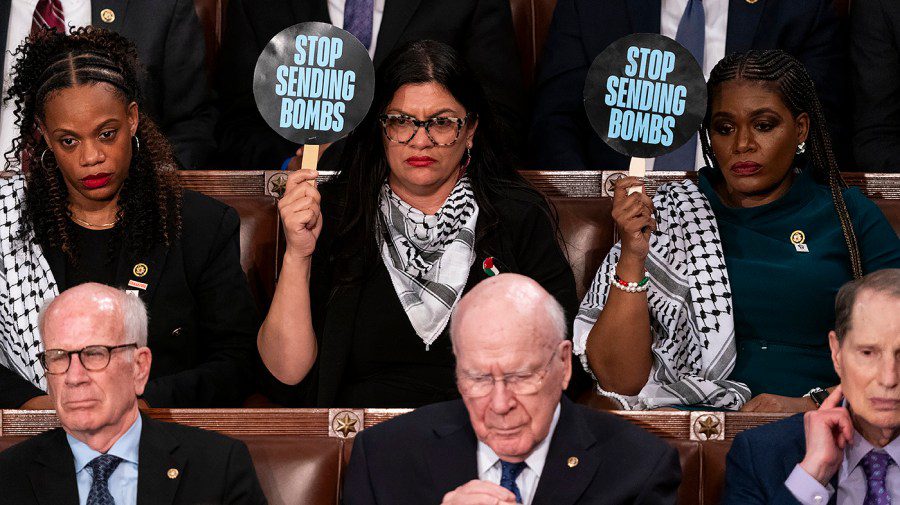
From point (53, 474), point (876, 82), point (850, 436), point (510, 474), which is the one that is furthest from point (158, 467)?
point (876, 82)

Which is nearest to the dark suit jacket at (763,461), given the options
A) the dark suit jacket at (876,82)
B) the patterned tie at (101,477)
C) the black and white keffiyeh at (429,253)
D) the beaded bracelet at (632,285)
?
the beaded bracelet at (632,285)

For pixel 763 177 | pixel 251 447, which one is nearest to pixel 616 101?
pixel 763 177

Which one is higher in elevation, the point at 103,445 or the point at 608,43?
the point at 608,43

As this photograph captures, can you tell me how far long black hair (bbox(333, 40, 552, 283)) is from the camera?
9.05 ft

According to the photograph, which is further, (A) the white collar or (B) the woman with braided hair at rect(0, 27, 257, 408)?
(B) the woman with braided hair at rect(0, 27, 257, 408)

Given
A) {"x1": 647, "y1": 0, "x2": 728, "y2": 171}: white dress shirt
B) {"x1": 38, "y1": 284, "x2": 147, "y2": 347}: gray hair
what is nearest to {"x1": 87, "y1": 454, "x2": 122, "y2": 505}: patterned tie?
{"x1": 38, "y1": 284, "x2": 147, "y2": 347}: gray hair

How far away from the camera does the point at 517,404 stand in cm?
201

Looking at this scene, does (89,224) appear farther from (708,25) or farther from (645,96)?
(708,25)

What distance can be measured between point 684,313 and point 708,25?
0.96 metres

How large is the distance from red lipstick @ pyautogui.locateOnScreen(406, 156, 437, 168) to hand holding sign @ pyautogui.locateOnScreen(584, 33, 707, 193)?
0.36 metres

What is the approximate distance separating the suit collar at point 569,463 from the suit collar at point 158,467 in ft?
1.92

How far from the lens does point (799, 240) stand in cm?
275

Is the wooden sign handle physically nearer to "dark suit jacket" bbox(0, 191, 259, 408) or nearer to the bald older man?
the bald older man

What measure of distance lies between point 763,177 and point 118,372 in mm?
1389
